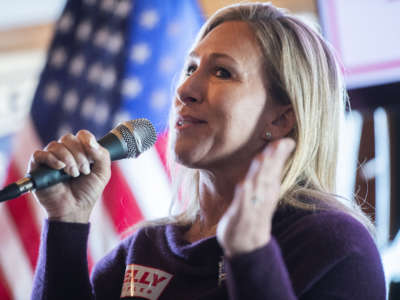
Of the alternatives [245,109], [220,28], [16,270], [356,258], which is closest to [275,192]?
[356,258]

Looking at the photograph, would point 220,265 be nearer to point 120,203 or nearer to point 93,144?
point 93,144

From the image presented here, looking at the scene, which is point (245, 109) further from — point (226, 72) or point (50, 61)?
point (50, 61)

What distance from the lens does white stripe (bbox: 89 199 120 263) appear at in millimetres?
2256

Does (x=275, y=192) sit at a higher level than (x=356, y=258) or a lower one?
higher

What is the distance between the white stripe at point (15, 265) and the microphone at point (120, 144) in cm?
136

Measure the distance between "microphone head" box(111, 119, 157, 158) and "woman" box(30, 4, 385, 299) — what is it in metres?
0.06

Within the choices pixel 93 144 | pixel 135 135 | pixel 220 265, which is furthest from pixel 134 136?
pixel 220 265

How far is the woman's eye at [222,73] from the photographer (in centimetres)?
123

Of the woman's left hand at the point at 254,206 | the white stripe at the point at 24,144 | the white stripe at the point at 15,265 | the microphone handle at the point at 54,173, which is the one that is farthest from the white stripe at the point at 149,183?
the woman's left hand at the point at 254,206

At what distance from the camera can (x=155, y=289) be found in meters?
1.19

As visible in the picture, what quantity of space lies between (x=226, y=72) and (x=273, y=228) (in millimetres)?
407

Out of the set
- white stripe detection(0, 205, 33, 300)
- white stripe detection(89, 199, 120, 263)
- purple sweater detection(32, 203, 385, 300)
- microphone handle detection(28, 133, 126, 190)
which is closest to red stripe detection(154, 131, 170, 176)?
white stripe detection(89, 199, 120, 263)

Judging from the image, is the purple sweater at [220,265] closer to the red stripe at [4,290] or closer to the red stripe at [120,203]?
the red stripe at [120,203]

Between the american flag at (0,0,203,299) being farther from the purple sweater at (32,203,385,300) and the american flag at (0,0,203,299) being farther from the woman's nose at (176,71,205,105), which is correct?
the woman's nose at (176,71,205,105)
